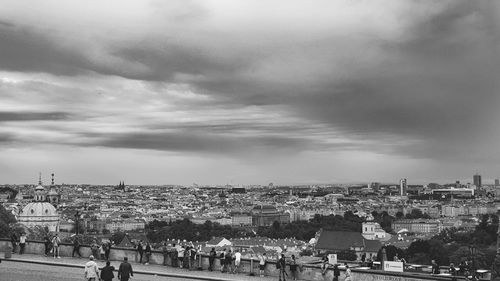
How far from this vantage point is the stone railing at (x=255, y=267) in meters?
17.8

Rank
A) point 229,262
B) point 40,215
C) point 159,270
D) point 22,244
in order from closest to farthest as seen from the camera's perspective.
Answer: point 159,270
point 229,262
point 22,244
point 40,215

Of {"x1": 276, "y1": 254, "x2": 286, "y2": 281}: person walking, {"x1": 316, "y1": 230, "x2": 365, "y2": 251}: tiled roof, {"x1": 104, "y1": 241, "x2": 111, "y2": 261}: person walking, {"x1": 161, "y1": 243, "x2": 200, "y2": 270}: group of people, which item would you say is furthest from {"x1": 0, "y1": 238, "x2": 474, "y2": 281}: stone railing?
{"x1": 316, "y1": 230, "x2": 365, "y2": 251}: tiled roof

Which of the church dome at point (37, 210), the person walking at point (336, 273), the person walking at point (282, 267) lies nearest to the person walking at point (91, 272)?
the person walking at point (282, 267)

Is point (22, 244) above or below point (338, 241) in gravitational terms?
above

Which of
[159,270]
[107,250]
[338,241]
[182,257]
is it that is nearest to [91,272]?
[159,270]

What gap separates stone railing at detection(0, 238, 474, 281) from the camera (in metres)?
17.8

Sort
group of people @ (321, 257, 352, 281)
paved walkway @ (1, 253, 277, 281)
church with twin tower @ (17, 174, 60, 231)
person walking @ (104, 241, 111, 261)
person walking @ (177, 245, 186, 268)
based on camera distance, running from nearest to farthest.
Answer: group of people @ (321, 257, 352, 281) < paved walkway @ (1, 253, 277, 281) < person walking @ (177, 245, 186, 268) < person walking @ (104, 241, 111, 261) < church with twin tower @ (17, 174, 60, 231)

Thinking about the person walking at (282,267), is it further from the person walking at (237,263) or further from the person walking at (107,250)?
the person walking at (107,250)

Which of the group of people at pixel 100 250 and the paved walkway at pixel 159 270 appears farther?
the group of people at pixel 100 250

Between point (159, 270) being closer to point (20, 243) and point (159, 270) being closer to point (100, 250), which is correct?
point (100, 250)

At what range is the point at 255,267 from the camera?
19719mm

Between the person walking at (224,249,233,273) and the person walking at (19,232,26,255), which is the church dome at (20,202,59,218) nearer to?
the person walking at (19,232,26,255)

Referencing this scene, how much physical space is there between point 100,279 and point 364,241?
281 feet

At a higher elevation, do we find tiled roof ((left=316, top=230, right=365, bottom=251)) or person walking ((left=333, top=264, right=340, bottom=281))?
person walking ((left=333, top=264, right=340, bottom=281))
